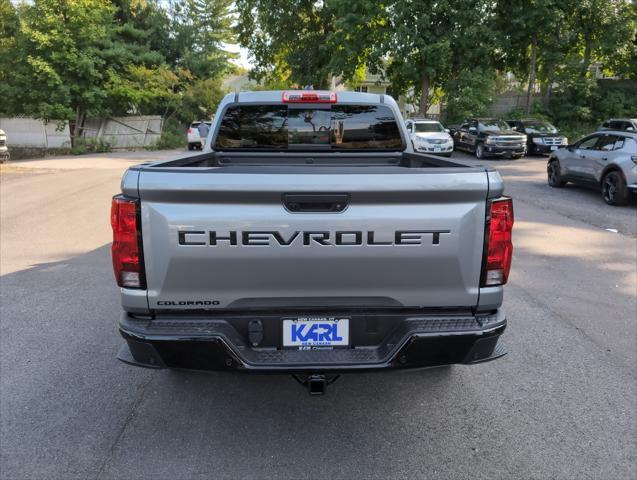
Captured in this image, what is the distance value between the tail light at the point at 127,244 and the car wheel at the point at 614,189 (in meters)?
11.4

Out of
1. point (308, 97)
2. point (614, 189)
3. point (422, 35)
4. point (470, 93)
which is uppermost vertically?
point (422, 35)

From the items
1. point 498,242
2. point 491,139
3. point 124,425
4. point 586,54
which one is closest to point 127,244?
point 124,425

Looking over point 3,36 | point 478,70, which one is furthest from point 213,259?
point 3,36

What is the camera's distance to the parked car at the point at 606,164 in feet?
36.6

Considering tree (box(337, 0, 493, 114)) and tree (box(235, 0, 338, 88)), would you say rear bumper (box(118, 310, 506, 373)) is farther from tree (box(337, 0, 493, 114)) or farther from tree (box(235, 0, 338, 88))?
tree (box(235, 0, 338, 88))

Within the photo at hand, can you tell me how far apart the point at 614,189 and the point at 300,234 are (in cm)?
1120

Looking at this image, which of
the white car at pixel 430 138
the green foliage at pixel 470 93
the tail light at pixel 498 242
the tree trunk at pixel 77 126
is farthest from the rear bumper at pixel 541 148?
the tree trunk at pixel 77 126

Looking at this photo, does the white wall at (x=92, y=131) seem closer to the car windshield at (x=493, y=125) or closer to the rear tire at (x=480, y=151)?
the rear tire at (x=480, y=151)

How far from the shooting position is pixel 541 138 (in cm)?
2269

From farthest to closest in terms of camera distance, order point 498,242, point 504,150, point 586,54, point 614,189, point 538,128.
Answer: point 586,54 → point 538,128 → point 504,150 → point 614,189 → point 498,242

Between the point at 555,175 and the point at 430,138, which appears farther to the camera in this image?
the point at 430,138

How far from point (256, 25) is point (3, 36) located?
52.5 feet

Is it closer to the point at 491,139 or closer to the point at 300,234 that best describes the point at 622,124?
the point at 491,139

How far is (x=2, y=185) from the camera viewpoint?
15.0m
